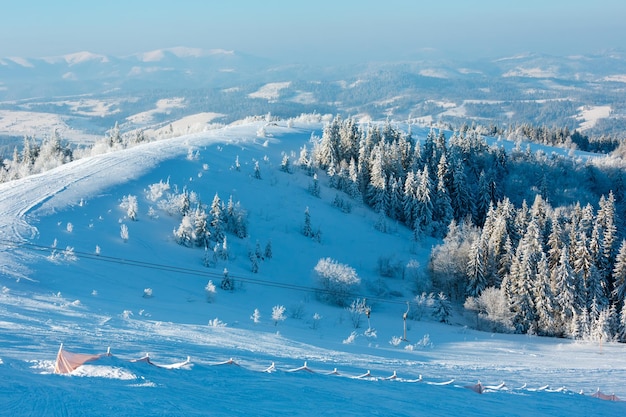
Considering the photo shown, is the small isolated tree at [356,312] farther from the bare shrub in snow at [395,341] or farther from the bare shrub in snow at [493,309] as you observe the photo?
the bare shrub in snow at [493,309]

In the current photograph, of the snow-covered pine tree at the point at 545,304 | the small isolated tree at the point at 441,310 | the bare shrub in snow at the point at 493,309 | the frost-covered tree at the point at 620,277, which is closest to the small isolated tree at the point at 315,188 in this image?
the bare shrub in snow at the point at 493,309

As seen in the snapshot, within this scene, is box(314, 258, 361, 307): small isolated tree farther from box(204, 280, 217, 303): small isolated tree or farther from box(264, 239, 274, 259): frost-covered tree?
box(204, 280, 217, 303): small isolated tree

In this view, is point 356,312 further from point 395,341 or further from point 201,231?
point 201,231

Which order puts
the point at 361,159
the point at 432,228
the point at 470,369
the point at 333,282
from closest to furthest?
1. the point at 470,369
2. the point at 333,282
3. the point at 432,228
4. the point at 361,159

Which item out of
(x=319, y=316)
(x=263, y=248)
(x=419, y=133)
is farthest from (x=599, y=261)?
(x=419, y=133)

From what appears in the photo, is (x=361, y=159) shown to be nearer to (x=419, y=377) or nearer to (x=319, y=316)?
(x=319, y=316)

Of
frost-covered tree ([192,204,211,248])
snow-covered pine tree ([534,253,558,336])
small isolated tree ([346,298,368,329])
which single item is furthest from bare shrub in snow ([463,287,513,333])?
frost-covered tree ([192,204,211,248])
